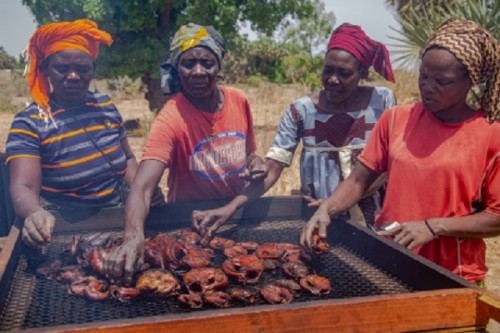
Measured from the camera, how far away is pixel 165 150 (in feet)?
11.4

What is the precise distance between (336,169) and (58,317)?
206 cm

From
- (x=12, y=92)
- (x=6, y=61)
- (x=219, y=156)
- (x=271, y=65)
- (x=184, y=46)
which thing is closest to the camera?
(x=184, y=46)

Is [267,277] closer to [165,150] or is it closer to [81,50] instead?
[165,150]

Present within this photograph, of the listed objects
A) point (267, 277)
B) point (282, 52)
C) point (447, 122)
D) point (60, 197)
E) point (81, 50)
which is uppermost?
point (282, 52)

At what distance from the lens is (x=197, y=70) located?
361 centimetres

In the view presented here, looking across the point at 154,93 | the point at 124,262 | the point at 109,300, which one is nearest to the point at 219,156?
the point at 124,262

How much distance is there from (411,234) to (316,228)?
24.9 inches

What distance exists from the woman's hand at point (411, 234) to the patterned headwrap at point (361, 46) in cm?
132

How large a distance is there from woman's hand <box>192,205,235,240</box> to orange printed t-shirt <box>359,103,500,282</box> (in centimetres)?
103

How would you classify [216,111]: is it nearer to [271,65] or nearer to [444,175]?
[444,175]

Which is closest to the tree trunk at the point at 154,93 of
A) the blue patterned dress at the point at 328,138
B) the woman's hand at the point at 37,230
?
the blue patterned dress at the point at 328,138

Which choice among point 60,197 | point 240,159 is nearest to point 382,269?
point 240,159

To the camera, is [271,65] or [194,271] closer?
[194,271]

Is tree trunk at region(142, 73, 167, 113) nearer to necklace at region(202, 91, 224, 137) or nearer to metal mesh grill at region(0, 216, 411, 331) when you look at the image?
necklace at region(202, 91, 224, 137)
